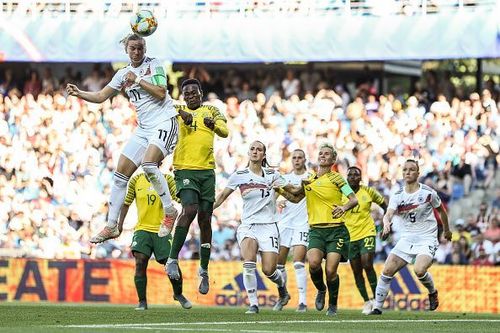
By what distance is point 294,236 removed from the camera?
21.8 metres

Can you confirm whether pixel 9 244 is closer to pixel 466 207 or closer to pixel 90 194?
pixel 90 194

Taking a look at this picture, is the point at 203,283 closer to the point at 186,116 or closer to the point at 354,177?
the point at 186,116

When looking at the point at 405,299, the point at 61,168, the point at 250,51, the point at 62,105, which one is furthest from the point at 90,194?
the point at 405,299

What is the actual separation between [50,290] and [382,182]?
7243mm

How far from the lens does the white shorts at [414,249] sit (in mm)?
19281

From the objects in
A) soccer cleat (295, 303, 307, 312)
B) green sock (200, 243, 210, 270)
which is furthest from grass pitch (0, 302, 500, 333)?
soccer cleat (295, 303, 307, 312)

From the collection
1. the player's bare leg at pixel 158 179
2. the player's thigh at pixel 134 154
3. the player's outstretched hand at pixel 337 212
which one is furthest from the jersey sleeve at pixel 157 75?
the player's outstretched hand at pixel 337 212

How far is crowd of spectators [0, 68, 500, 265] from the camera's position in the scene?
88.3 ft

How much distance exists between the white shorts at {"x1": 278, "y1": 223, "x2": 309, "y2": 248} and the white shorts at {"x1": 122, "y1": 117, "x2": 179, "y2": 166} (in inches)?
244

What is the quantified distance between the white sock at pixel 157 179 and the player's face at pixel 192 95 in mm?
1455

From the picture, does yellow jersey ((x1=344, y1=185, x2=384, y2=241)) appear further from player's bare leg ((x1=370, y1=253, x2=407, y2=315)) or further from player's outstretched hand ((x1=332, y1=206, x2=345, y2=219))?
player's outstretched hand ((x1=332, y1=206, x2=345, y2=219))

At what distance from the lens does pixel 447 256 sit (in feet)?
84.6

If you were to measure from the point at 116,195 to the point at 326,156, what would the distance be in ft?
11.9

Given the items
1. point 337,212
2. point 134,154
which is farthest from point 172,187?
point 134,154
